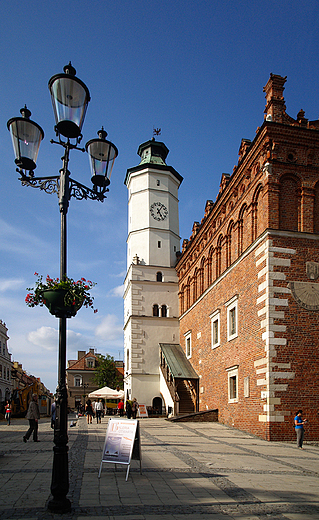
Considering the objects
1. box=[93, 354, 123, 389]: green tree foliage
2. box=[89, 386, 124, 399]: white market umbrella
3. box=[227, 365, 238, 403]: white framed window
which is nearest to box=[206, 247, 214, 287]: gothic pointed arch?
box=[227, 365, 238, 403]: white framed window

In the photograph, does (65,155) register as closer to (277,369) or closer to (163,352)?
(277,369)

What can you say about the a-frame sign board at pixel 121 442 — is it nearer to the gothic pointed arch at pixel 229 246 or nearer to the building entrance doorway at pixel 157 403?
the gothic pointed arch at pixel 229 246

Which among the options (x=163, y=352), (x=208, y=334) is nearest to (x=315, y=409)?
(x=208, y=334)

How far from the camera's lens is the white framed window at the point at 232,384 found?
2057 cm

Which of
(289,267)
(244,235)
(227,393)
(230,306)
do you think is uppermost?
(244,235)

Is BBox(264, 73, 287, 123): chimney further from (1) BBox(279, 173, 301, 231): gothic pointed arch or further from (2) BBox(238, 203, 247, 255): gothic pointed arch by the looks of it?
(2) BBox(238, 203, 247, 255): gothic pointed arch

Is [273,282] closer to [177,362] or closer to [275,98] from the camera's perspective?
[275,98]

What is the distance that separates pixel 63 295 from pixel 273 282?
11.6m

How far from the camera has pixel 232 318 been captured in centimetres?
2194

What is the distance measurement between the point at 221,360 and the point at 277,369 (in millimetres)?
6649

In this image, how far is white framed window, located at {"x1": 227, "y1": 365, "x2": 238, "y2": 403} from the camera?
20569 millimetres

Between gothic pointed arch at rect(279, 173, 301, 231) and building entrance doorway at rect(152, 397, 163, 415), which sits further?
building entrance doorway at rect(152, 397, 163, 415)

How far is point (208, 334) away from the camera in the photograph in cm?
2595

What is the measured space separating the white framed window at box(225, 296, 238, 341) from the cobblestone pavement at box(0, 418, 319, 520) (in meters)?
7.73
